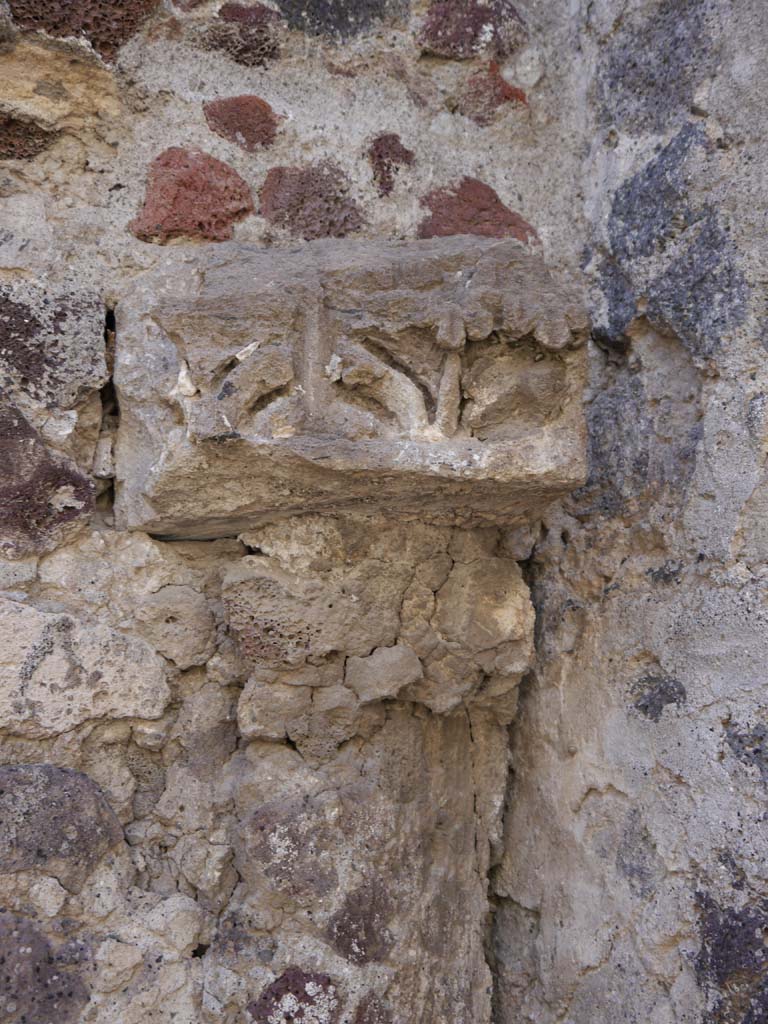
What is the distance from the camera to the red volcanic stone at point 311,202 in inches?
54.4

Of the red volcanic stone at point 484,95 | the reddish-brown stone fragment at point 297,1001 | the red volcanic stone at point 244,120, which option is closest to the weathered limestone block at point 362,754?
the reddish-brown stone fragment at point 297,1001

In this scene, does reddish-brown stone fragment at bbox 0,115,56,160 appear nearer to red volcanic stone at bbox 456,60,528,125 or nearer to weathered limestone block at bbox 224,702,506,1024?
red volcanic stone at bbox 456,60,528,125

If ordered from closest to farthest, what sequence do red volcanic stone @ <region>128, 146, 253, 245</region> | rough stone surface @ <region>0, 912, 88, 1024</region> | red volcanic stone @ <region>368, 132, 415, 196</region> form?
rough stone surface @ <region>0, 912, 88, 1024</region> → red volcanic stone @ <region>128, 146, 253, 245</region> → red volcanic stone @ <region>368, 132, 415, 196</region>

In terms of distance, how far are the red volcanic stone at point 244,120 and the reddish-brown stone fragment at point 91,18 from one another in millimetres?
148

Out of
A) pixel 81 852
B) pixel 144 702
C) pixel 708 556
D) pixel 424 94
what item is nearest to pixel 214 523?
pixel 144 702

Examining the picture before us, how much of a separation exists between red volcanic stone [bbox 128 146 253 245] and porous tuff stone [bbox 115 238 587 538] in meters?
0.14

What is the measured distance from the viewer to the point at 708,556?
1.22 metres

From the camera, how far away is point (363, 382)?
121 centimetres

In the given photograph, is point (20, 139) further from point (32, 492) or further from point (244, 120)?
point (32, 492)

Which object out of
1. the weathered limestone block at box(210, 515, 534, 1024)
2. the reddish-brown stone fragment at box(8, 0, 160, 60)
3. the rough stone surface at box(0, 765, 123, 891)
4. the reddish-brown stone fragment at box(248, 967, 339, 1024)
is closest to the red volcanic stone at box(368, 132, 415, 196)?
the reddish-brown stone fragment at box(8, 0, 160, 60)

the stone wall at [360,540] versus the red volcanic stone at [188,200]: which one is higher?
the red volcanic stone at [188,200]

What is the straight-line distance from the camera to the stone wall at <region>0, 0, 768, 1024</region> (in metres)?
1.17

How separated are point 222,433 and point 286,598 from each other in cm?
25

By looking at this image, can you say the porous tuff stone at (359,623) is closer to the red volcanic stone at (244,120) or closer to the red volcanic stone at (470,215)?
the red volcanic stone at (470,215)
